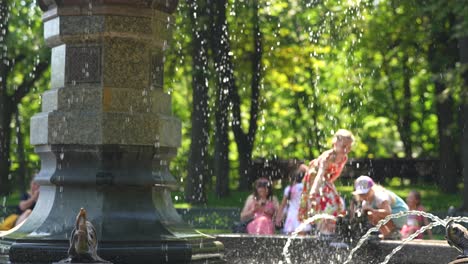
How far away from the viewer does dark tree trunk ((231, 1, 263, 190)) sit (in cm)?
3081

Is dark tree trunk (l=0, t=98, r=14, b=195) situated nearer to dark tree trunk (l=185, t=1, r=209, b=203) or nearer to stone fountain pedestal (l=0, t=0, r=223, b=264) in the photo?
dark tree trunk (l=185, t=1, r=209, b=203)

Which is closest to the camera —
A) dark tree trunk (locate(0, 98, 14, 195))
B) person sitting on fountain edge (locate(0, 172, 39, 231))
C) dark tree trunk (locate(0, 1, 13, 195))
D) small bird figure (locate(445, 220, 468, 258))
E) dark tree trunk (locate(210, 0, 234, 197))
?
small bird figure (locate(445, 220, 468, 258))

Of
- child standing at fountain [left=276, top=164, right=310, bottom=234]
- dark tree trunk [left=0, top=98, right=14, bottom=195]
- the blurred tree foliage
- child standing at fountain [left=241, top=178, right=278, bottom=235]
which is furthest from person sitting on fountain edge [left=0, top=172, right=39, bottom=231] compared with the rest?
dark tree trunk [left=0, top=98, right=14, bottom=195]

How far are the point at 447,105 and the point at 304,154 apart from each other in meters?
17.2

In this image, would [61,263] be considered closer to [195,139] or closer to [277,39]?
[195,139]

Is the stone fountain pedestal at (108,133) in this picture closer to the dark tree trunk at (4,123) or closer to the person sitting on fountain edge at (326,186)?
the person sitting on fountain edge at (326,186)

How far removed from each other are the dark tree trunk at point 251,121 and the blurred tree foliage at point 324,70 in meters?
0.19

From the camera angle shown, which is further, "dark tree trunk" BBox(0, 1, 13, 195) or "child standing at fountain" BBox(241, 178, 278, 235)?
"dark tree trunk" BBox(0, 1, 13, 195)

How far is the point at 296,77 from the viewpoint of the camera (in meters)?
34.7

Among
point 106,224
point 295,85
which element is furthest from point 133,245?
point 295,85

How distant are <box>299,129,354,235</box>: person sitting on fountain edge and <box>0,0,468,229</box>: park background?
933 cm

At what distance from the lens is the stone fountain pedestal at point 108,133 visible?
22.6 feet

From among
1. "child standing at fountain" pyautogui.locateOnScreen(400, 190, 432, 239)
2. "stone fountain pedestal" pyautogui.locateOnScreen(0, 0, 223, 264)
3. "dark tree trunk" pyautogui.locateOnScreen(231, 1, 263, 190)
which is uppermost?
"dark tree trunk" pyautogui.locateOnScreen(231, 1, 263, 190)

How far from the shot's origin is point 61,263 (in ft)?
19.6
